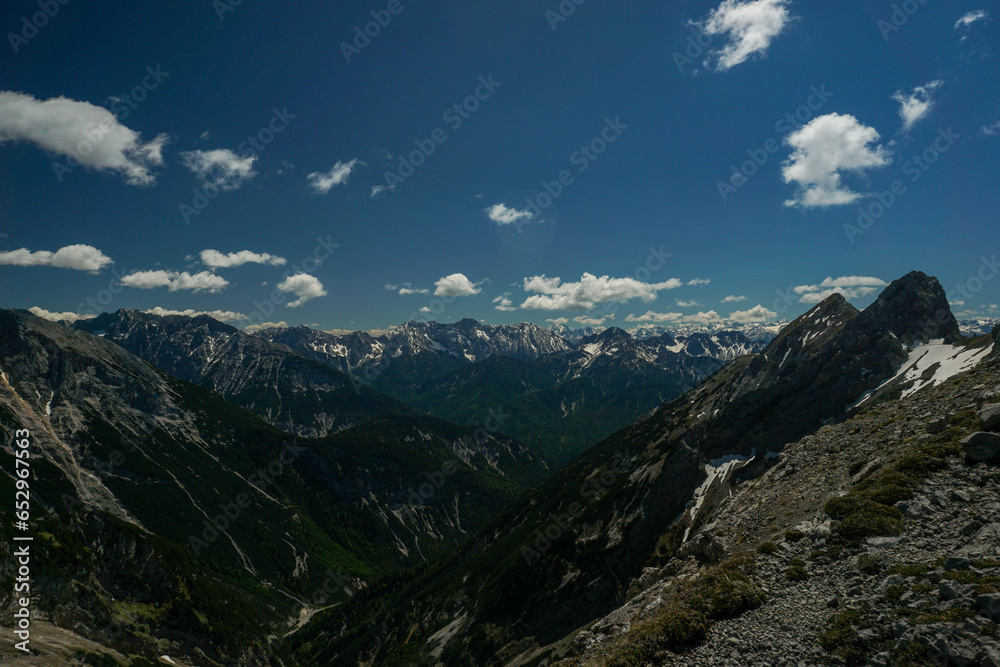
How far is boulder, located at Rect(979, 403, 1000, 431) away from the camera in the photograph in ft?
74.5

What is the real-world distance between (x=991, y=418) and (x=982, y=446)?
10.0 ft

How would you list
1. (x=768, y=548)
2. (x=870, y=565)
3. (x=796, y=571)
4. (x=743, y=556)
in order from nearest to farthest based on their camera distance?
(x=870, y=565)
(x=796, y=571)
(x=768, y=548)
(x=743, y=556)

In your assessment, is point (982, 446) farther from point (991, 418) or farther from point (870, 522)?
point (870, 522)

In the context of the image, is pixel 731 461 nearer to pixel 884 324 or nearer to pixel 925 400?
Result: pixel 925 400

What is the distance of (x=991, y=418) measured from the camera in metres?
22.9

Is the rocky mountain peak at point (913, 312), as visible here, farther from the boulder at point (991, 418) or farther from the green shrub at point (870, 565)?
the green shrub at point (870, 565)

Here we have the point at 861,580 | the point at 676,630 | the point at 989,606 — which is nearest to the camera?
the point at 989,606

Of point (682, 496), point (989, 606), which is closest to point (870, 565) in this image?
point (989, 606)

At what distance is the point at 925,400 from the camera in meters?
36.3

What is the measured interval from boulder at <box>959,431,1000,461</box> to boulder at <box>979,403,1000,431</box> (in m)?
2.00

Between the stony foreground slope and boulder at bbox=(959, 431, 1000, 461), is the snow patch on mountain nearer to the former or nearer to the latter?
the stony foreground slope

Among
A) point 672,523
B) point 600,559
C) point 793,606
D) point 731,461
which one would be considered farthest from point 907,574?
point 600,559
